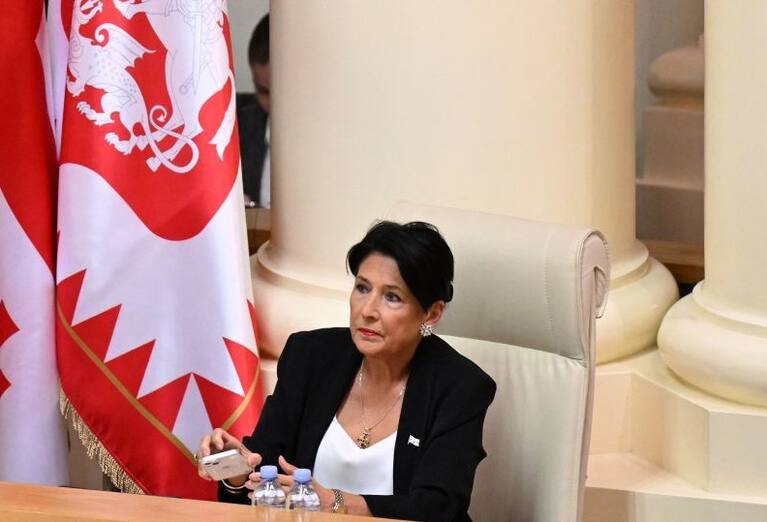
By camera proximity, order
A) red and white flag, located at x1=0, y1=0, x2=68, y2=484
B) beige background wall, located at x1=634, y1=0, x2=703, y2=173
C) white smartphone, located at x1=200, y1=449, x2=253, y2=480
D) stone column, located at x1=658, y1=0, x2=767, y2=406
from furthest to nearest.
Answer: beige background wall, located at x1=634, y1=0, x2=703, y2=173 < red and white flag, located at x1=0, y1=0, x2=68, y2=484 < stone column, located at x1=658, y1=0, x2=767, y2=406 < white smartphone, located at x1=200, y1=449, x2=253, y2=480

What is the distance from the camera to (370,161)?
3.81 m

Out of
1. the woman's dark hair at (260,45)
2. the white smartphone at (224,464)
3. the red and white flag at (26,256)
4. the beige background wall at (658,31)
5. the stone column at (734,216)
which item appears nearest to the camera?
the white smartphone at (224,464)

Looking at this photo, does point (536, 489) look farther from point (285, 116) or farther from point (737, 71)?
point (285, 116)

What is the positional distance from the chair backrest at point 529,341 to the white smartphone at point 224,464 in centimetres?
52

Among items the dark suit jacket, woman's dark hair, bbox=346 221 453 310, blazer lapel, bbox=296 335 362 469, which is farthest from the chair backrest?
the dark suit jacket

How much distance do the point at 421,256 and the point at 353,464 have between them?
0.43 metres

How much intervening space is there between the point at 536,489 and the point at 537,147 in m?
1.01

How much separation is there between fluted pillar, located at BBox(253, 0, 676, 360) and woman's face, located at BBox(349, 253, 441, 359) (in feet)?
2.59

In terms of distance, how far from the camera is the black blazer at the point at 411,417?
2.89 m

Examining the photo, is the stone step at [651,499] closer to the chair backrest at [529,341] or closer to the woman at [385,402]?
the chair backrest at [529,341]

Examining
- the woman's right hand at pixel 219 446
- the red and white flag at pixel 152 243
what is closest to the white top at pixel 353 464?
the woman's right hand at pixel 219 446

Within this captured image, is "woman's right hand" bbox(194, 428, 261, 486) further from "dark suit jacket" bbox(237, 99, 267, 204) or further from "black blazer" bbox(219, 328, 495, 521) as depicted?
"dark suit jacket" bbox(237, 99, 267, 204)

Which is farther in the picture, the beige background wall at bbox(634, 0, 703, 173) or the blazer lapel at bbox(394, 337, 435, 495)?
the beige background wall at bbox(634, 0, 703, 173)

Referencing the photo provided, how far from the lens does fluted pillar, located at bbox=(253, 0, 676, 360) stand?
146 inches
